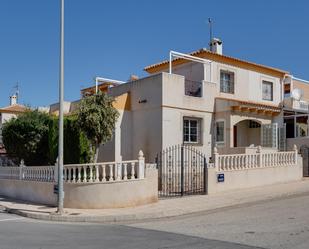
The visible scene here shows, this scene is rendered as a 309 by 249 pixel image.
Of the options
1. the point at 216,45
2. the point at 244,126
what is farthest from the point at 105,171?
the point at 216,45

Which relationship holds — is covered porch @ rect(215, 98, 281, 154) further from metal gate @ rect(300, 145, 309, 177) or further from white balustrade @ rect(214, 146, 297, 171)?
metal gate @ rect(300, 145, 309, 177)

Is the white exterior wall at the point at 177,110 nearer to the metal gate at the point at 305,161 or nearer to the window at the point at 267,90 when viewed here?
the metal gate at the point at 305,161

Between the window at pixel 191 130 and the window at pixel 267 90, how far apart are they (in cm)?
700

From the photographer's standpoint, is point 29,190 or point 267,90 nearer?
point 29,190

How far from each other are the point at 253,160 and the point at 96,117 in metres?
7.66

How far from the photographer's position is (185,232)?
33.1 feet

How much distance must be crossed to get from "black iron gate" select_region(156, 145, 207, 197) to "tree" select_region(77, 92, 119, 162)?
253cm

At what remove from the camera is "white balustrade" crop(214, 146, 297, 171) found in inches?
682

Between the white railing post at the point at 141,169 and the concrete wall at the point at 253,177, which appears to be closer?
the white railing post at the point at 141,169

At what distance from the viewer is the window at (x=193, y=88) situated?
72.4 feet

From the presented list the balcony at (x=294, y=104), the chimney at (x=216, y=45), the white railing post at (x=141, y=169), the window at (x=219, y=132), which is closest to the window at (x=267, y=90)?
the balcony at (x=294, y=104)

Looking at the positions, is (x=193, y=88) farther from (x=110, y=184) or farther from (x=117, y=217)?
(x=117, y=217)

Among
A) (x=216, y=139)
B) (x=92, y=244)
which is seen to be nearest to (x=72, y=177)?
(x=92, y=244)

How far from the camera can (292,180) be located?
20.4 m
